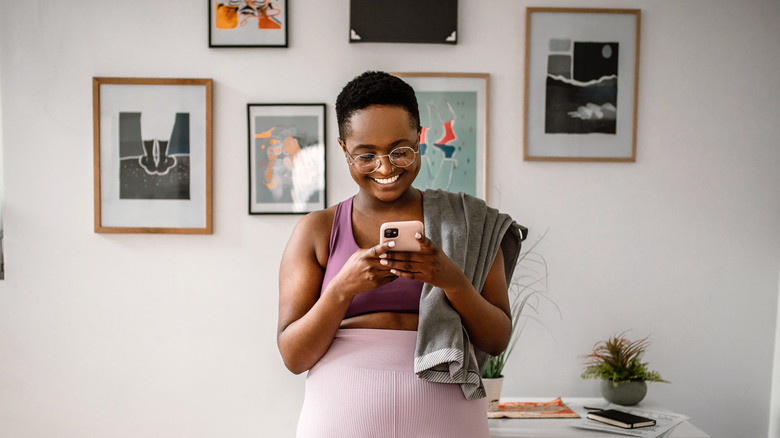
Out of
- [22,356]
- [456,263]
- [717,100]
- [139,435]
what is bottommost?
[139,435]

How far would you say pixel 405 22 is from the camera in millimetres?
2033

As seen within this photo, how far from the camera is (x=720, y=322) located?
6.92 ft

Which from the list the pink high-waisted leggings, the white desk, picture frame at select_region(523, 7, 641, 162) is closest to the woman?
the pink high-waisted leggings

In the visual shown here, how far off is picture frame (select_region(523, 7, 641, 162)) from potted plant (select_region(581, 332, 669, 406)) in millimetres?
670

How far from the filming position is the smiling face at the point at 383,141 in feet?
3.70

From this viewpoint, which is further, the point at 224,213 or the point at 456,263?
the point at 224,213

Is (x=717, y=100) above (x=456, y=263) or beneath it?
above

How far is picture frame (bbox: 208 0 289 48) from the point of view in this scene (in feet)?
6.67

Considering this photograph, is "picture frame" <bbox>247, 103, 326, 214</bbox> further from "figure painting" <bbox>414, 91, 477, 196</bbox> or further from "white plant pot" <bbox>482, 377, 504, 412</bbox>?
"white plant pot" <bbox>482, 377, 504, 412</bbox>

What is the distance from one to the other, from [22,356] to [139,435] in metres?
0.51

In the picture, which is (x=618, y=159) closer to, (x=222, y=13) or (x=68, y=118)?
(x=222, y=13)

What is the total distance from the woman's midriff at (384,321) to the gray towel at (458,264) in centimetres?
6

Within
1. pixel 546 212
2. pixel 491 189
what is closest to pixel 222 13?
pixel 491 189

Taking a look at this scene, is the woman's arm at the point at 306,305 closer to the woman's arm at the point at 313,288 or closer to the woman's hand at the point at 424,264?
the woman's arm at the point at 313,288
